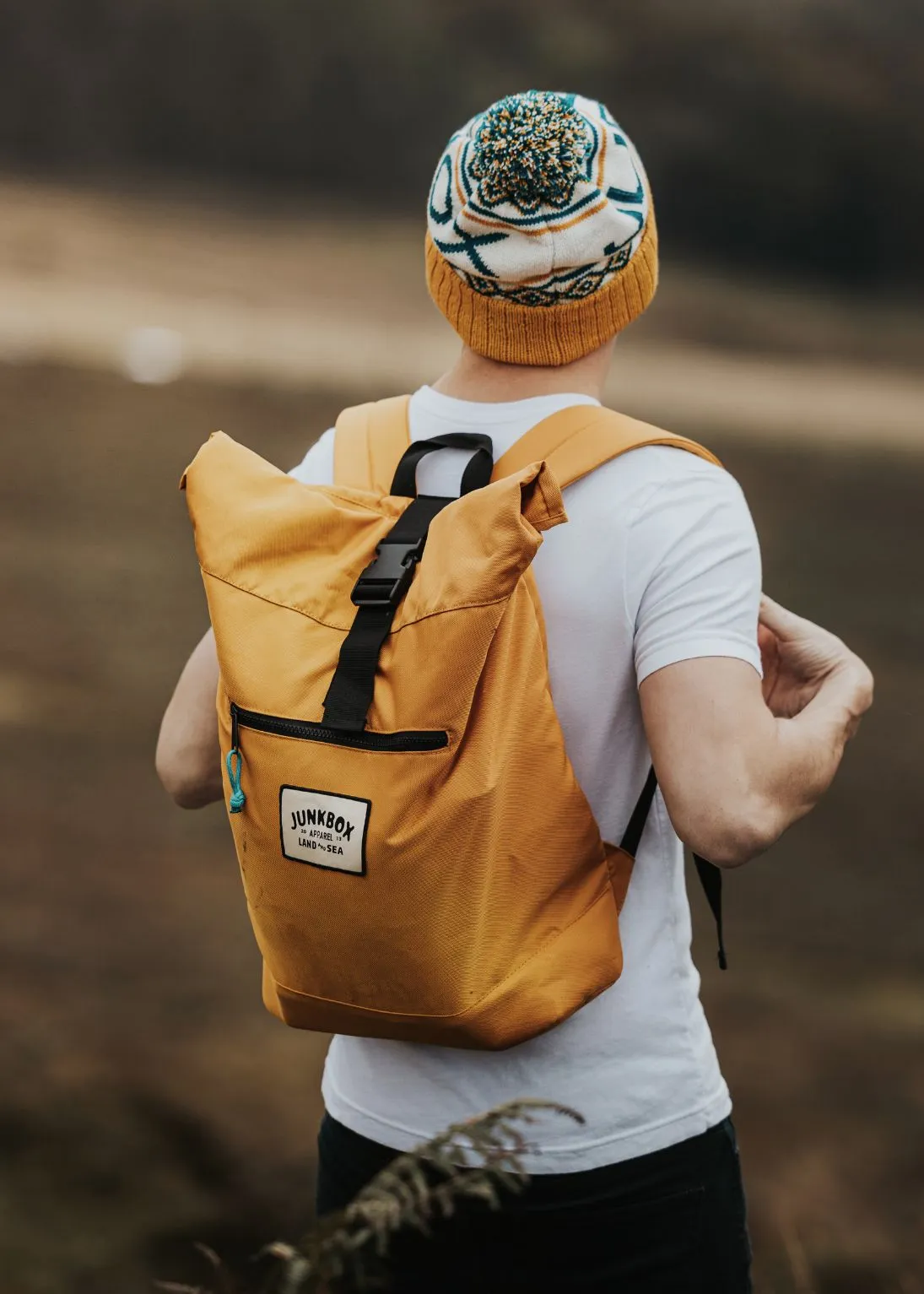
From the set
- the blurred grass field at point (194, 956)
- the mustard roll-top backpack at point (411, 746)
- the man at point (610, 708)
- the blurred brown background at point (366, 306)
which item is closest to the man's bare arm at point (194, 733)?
the man at point (610, 708)

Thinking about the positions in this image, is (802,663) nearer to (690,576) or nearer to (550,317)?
(690,576)

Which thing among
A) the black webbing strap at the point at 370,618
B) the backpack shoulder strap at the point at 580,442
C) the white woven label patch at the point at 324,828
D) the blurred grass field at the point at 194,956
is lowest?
the blurred grass field at the point at 194,956

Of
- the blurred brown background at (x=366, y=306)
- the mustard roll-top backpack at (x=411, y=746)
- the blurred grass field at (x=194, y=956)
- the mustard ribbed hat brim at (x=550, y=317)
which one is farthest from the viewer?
the blurred brown background at (x=366, y=306)

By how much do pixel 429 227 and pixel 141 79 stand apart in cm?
569

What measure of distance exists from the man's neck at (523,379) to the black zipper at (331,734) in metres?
0.22

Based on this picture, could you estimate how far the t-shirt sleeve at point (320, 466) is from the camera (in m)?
0.92

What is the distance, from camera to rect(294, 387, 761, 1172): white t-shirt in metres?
0.80

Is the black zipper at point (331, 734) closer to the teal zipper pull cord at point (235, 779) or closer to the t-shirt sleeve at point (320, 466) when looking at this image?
the teal zipper pull cord at point (235, 779)

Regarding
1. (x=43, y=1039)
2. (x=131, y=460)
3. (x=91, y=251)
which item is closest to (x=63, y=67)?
(x=91, y=251)

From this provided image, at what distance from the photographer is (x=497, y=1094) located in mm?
875

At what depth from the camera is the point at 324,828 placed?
778mm

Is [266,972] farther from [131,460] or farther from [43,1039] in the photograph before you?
[131,460]

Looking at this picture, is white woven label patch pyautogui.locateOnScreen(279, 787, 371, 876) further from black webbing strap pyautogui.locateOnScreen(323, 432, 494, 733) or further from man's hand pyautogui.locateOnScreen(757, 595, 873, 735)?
man's hand pyautogui.locateOnScreen(757, 595, 873, 735)

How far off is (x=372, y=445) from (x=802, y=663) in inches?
11.2
